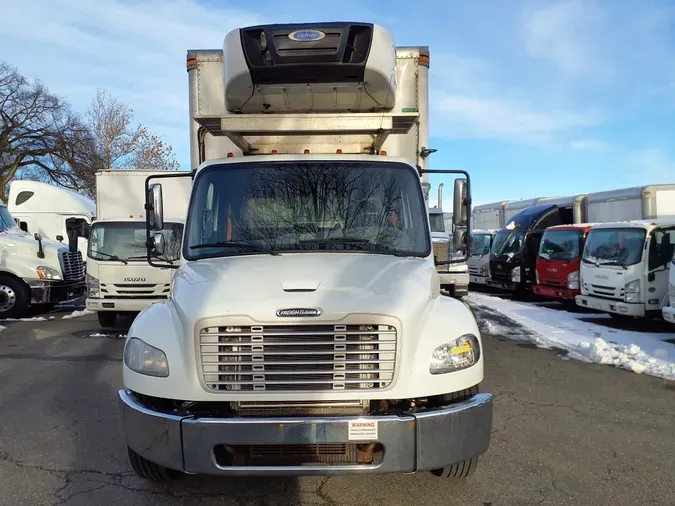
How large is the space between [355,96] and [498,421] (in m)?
3.24

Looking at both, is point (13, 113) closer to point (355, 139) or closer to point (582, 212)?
point (582, 212)

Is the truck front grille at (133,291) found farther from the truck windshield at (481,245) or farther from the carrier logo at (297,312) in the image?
the truck windshield at (481,245)

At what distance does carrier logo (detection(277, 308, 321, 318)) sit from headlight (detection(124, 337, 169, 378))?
29.0 inches

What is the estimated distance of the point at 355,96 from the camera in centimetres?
523

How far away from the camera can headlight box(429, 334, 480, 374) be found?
10.9ft

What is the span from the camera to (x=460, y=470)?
12.3 ft

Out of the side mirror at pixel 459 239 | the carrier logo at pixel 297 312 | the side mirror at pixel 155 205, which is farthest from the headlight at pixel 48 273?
the carrier logo at pixel 297 312

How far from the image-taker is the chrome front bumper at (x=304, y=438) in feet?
10.1

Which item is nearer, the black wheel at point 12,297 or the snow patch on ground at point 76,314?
the black wheel at point 12,297

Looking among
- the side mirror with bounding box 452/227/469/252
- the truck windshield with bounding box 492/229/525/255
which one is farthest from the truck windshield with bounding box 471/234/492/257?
the side mirror with bounding box 452/227/469/252

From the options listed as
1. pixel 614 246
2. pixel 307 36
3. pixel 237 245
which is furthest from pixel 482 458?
pixel 614 246

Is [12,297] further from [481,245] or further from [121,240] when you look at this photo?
[481,245]

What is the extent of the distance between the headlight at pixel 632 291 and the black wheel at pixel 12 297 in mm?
12277

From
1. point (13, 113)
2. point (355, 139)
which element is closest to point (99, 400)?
point (355, 139)
